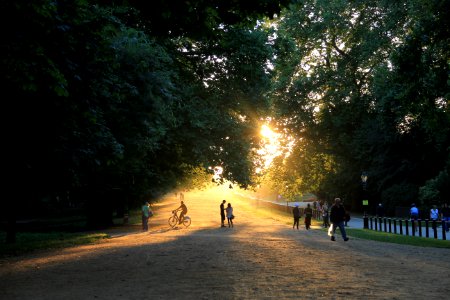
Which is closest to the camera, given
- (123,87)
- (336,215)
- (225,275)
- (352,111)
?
(225,275)

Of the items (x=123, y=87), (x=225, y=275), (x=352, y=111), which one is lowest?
(x=225, y=275)

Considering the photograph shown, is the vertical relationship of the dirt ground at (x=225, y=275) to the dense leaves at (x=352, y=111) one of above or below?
below

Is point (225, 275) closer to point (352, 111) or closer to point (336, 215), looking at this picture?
point (336, 215)

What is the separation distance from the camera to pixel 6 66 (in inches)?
404

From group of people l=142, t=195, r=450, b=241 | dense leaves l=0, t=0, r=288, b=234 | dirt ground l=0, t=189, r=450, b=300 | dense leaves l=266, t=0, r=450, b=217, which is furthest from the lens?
dense leaves l=266, t=0, r=450, b=217

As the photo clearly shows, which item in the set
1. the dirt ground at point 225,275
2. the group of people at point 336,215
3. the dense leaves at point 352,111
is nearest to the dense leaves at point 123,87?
the group of people at point 336,215

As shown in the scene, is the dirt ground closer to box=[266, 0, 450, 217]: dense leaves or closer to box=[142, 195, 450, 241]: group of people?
→ box=[142, 195, 450, 241]: group of people

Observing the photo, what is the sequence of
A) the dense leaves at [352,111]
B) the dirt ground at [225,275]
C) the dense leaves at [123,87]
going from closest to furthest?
the dirt ground at [225,275] → the dense leaves at [123,87] → the dense leaves at [352,111]

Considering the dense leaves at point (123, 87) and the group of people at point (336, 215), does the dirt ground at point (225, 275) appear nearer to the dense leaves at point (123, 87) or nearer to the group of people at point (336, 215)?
the dense leaves at point (123, 87)

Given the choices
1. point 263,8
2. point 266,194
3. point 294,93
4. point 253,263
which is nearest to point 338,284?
point 253,263

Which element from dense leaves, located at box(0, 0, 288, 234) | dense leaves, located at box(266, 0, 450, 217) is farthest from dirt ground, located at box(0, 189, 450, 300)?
dense leaves, located at box(266, 0, 450, 217)

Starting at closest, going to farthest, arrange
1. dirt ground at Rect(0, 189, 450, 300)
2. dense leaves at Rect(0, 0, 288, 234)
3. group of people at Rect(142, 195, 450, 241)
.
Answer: dirt ground at Rect(0, 189, 450, 300)
dense leaves at Rect(0, 0, 288, 234)
group of people at Rect(142, 195, 450, 241)

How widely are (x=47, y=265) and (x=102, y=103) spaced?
4576 millimetres

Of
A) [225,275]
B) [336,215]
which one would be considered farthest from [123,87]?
[336,215]
